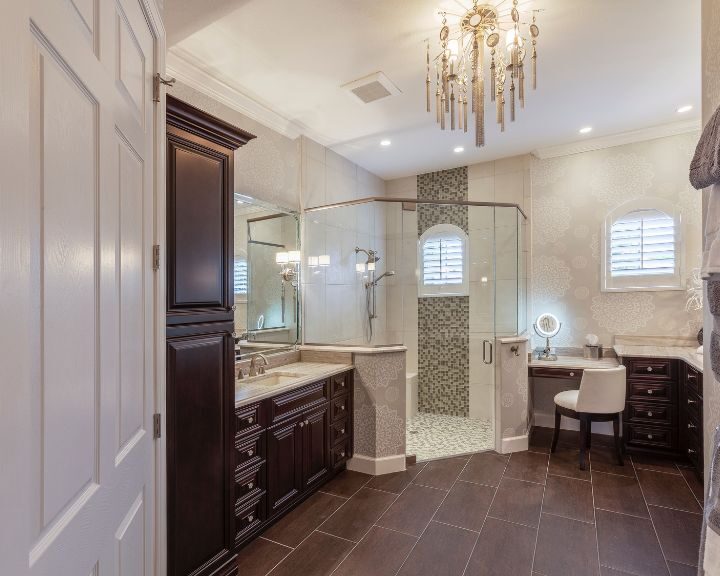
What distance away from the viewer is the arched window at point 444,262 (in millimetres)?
4086

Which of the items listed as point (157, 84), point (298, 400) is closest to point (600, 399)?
point (298, 400)

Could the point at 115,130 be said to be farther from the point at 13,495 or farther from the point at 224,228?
the point at 224,228

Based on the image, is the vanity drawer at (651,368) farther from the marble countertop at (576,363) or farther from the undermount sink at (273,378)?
the undermount sink at (273,378)

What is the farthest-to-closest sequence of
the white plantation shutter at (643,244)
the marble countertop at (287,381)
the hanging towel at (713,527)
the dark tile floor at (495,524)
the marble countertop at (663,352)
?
the white plantation shutter at (643,244) < the marble countertop at (663,352) < the marble countertop at (287,381) < the dark tile floor at (495,524) < the hanging towel at (713,527)

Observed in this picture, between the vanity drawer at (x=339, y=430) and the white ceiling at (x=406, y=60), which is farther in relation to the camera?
the vanity drawer at (x=339, y=430)

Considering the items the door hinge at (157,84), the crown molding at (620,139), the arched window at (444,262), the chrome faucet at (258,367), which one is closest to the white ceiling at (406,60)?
the crown molding at (620,139)

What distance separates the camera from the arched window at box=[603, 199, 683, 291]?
12.5 ft

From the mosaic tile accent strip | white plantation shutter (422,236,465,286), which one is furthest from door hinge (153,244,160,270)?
white plantation shutter (422,236,465,286)

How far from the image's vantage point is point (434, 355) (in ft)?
14.5

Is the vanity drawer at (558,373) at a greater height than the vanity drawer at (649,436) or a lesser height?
greater

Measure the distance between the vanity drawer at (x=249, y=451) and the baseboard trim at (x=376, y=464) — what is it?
109cm

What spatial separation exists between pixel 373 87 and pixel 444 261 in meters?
1.99

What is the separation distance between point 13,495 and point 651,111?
4528 millimetres

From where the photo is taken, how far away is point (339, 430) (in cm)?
318
